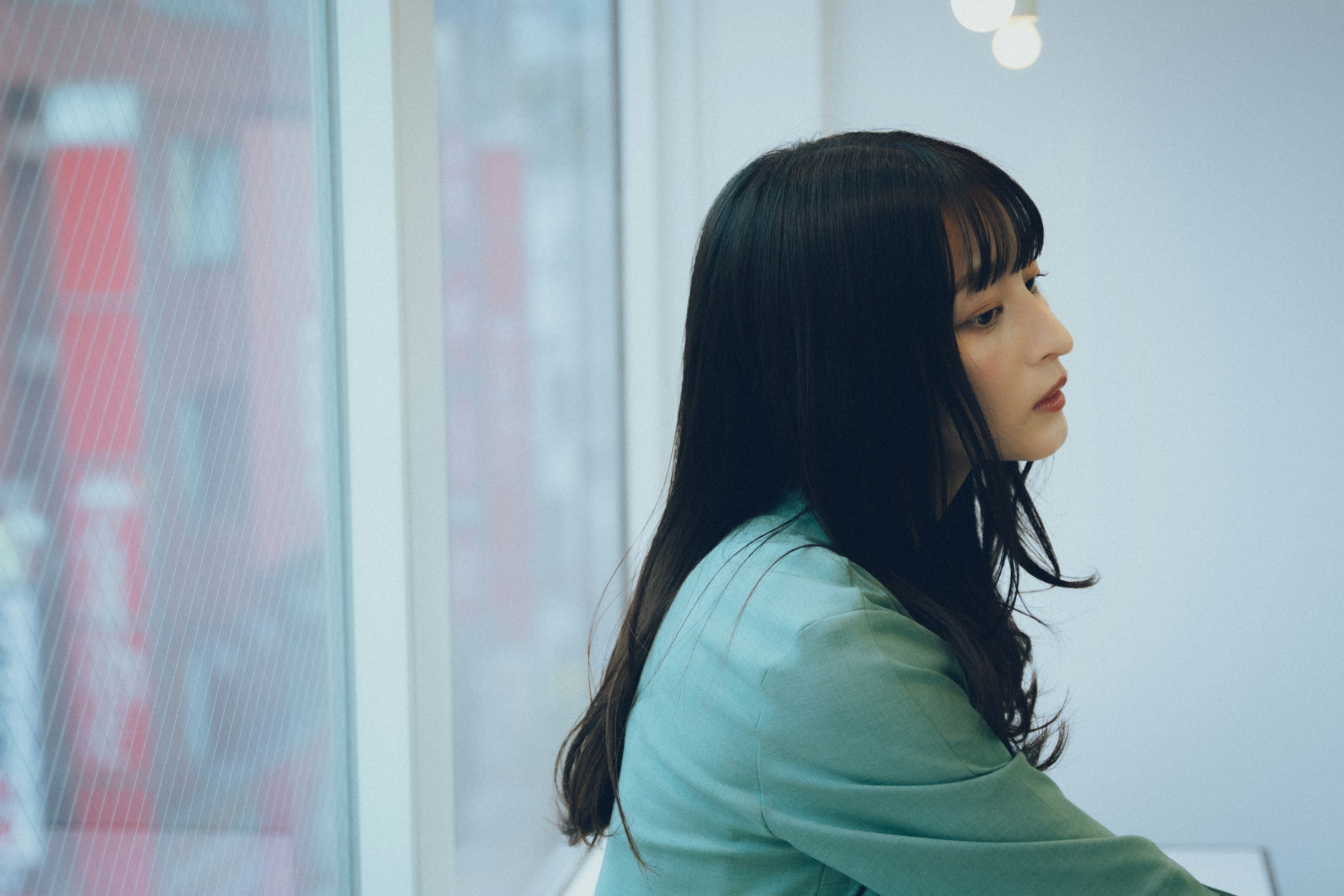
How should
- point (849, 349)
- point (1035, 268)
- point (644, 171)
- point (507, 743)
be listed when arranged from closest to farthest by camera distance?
point (849, 349) → point (1035, 268) → point (507, 743) → point (644, 171)

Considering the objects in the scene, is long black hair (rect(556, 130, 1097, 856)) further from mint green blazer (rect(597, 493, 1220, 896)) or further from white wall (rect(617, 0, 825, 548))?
white wall (rect(617, 0, 825, 548))

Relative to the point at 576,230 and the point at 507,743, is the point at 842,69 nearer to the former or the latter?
the point at 576,230

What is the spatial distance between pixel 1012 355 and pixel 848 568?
206 millimetres

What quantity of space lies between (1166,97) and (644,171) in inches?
40.3

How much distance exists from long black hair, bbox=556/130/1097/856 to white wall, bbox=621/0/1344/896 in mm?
1327

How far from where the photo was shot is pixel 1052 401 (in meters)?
0.80

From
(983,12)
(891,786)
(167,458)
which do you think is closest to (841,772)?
(891,786)

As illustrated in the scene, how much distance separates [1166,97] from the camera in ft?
6.84

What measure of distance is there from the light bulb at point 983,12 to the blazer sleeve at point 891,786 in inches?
29.4

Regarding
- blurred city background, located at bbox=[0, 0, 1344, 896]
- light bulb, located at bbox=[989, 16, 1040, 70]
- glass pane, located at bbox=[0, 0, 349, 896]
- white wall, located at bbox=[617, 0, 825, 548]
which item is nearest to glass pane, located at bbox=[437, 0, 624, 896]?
blurred city background, located at bbox=[0, 0, 1344, 896]

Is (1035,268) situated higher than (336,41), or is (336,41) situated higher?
(336,41)

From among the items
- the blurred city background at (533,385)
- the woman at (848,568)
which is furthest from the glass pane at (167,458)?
the woman at (848,568)

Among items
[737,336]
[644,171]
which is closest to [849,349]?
[737,336]

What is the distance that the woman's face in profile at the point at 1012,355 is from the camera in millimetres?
747
